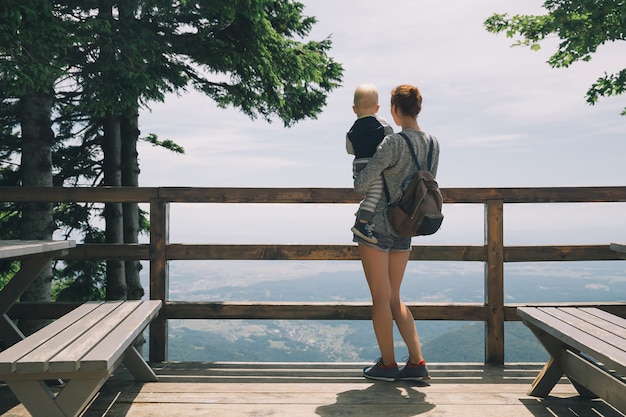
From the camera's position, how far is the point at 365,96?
4.01 meters

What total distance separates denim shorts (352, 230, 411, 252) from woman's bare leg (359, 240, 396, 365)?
0.03 m

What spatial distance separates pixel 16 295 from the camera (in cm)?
429

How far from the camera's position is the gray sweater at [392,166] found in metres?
3.95

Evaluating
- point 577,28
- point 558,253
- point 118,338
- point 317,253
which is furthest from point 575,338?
point 577,28

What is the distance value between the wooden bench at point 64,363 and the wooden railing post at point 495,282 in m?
3.02

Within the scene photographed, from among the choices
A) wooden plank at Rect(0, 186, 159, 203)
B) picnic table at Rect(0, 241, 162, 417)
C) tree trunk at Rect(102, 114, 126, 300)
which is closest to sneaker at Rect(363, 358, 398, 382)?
picnic table at Rect(0, 241, 162, 417)

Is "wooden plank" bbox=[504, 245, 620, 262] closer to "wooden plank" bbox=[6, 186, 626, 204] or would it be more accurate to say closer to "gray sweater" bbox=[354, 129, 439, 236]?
"wooden plank" bbox=[6, 186, 626, 204]

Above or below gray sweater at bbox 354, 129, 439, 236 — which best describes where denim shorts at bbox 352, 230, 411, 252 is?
below

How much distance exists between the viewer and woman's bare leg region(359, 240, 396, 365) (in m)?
4.06

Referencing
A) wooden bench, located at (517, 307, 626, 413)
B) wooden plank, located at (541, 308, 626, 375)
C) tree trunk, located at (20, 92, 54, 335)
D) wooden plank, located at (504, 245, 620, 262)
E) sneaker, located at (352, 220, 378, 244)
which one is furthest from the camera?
tree trunk, located at (20, 92, 54, 335)

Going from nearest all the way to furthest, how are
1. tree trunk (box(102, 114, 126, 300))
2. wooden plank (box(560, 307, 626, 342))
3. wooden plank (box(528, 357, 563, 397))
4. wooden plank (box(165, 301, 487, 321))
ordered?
wooden plank (box(560, 307, 626, 342))
wooden plank (box(528, 357, 563, 397))
wooden plank (box(165, 301, 487, 321))
tree trunk (box(102, 114, 126, 300))

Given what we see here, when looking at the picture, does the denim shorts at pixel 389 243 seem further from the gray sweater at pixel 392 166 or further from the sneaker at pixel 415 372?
the sneaker at pixel 415 372

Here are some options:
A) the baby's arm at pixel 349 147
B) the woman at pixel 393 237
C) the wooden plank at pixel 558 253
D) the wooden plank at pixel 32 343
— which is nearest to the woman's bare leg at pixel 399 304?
the woman at pixel 393 237

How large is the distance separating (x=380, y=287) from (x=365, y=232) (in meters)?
0.41
